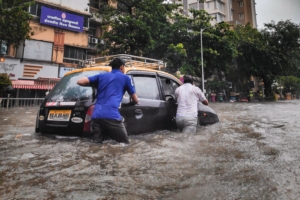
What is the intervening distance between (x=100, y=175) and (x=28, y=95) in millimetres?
18615

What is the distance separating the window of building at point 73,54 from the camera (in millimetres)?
21266

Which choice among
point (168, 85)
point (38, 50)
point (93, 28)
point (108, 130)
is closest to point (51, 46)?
point (38, 50)

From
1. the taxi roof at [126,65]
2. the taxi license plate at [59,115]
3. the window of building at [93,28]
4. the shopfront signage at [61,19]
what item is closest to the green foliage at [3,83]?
the shopfront signage at [61,19]

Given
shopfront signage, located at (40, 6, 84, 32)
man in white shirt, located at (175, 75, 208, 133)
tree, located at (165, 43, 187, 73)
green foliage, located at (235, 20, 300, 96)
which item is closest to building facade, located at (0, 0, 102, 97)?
shopfront signage, located at (40, 6, 84, 32)

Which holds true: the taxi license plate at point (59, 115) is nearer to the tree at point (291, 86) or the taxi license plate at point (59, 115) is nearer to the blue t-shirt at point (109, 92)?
the blue t-shirt at point (109, 92)

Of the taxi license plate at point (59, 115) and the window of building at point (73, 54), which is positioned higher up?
the window of building at point (73, 54)

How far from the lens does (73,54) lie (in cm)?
2172

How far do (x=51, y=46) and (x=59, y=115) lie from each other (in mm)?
18793

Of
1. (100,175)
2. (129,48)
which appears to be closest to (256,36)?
(129,48)

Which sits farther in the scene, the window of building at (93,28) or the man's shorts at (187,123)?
the window of building at (93,28)

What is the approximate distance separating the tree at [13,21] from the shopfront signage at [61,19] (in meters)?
6.46

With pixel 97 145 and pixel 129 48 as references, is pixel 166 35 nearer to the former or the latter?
pixel 129 48

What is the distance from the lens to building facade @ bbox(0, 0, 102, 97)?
59.3ft

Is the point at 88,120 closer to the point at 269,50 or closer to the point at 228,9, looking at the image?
the point at 269,50
